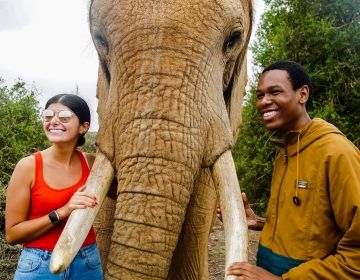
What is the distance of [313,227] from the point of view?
2283 millimetres

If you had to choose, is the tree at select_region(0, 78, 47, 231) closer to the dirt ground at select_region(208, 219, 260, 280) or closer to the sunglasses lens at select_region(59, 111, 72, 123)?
the dirt ground at select_region(208, 219, 260, 280)

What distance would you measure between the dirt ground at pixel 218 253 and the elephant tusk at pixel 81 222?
3.56 meters

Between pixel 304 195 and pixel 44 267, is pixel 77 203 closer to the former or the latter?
pixel 44 267

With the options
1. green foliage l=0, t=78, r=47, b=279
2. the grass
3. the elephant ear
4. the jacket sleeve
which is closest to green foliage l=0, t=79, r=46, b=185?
green foliage l=0, t=78, r=47, b=279

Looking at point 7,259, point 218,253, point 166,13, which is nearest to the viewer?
point 166,13

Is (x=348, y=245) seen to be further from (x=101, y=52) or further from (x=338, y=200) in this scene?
(x=101, y=52)

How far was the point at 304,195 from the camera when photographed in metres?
2.34

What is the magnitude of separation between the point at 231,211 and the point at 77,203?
2.37 feet

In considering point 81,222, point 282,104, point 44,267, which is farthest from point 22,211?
point 282,104

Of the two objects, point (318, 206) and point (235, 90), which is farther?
point (235, 90)

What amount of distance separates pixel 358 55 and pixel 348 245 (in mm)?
6569

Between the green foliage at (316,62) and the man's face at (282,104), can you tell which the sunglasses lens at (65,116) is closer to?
the man's face at (282,104)

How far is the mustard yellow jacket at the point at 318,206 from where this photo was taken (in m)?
2.15

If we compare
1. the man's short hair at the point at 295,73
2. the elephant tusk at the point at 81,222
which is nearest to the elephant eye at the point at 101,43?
the elephant tusk at the point at 81,222
